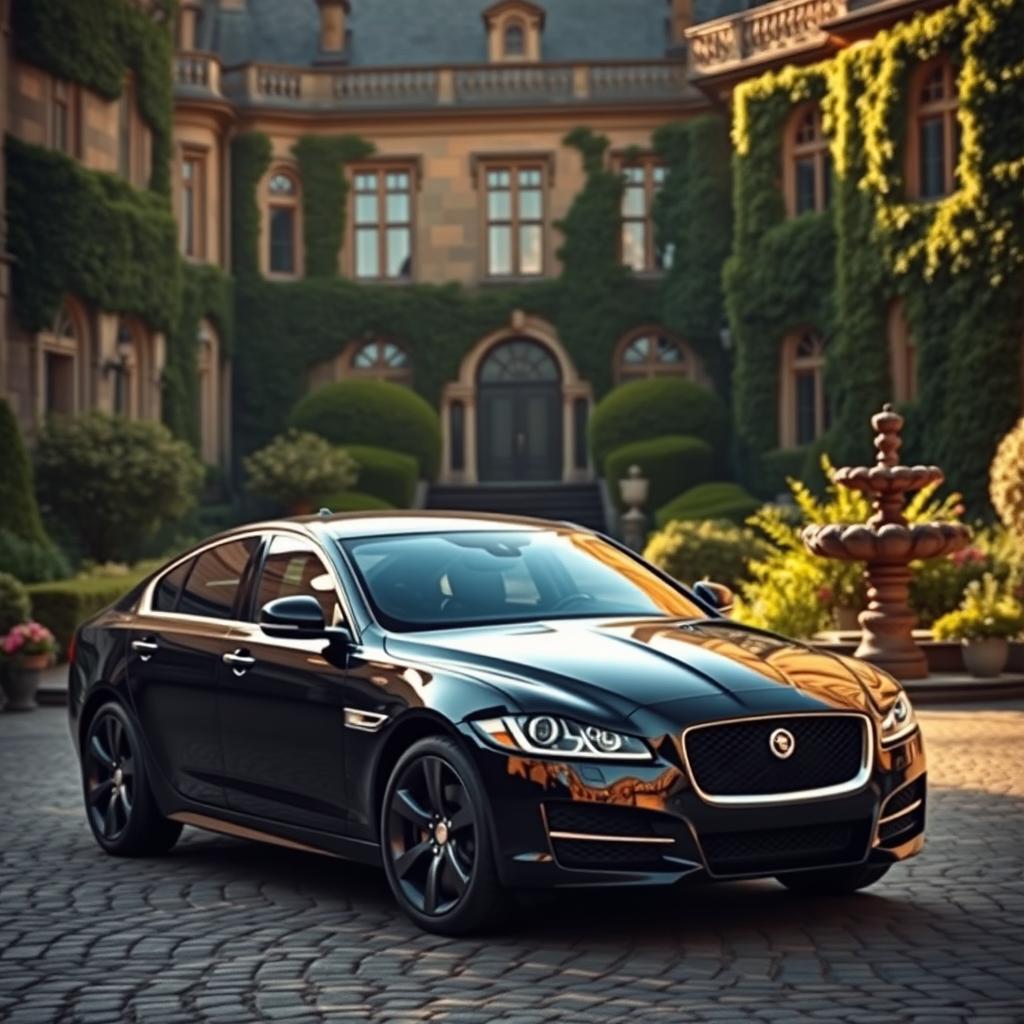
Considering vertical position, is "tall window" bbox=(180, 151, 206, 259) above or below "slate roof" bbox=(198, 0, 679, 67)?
below

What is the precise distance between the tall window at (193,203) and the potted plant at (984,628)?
25372mm

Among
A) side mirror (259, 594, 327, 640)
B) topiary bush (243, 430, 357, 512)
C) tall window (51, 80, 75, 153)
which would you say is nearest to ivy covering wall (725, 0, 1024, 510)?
topiary bush (243, 430, 357, 512)

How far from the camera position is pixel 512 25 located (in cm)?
4603

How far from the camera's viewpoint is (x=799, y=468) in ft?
125

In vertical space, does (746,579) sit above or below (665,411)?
below

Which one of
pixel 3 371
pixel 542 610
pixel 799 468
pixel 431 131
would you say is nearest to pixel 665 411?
pixel 799 468

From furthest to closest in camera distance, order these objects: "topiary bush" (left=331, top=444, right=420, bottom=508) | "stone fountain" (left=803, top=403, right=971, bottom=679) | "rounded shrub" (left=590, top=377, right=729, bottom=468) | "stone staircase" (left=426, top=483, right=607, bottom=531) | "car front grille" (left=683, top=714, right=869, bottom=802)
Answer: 1. "stone staircase" (left=426, top=483, right=607, bottom=531)
2. "rounded shrub" (left=590, top=377, right=729, bottom=468)
3. "topiary bush" (left=331, top=444, right=420, bottom=508)
4. "stone fountain" (left=803, top=403, right=971, bottom=679)
5. "car front grille" (left=683, top=714, right=869, bottom=802)

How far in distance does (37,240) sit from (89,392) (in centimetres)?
327

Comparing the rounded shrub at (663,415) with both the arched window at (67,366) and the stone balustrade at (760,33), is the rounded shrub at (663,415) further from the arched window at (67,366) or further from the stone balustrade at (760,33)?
the arched window at (67,366)

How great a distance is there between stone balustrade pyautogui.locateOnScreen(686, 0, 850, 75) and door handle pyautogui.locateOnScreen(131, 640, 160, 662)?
28450 mm

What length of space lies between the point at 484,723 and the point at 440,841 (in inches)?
18.5

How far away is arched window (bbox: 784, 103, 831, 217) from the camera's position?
124 ft

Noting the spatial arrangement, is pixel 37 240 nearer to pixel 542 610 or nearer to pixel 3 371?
pixel 3 371

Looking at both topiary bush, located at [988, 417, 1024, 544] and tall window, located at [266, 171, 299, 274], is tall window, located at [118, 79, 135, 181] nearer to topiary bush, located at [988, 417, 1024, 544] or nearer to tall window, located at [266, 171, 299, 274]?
tall window, located at [266, 171, 299, 274]
